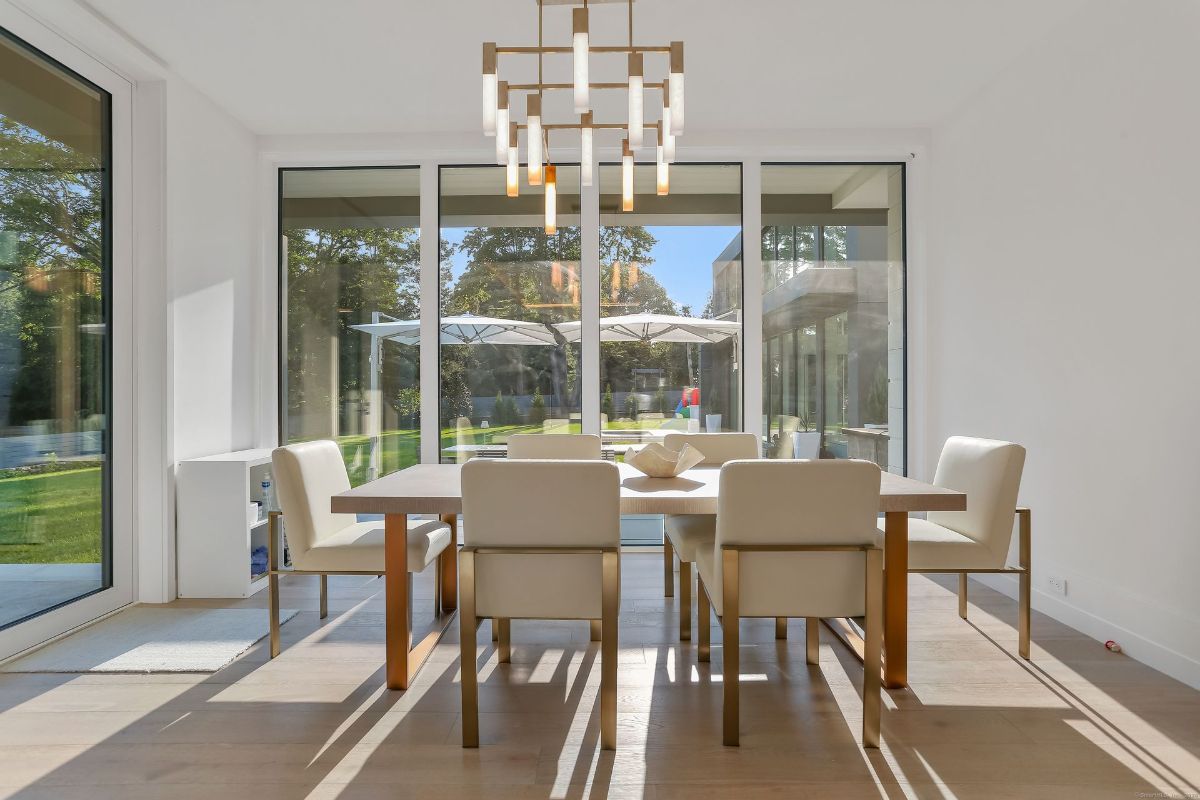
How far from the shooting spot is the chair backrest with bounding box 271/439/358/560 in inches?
107

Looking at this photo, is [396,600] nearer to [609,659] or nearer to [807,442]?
[609,659]

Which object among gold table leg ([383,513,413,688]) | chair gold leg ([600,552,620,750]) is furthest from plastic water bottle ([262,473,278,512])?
chair gold leg ([600,552,620,750])

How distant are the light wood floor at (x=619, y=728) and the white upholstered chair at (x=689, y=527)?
24cm

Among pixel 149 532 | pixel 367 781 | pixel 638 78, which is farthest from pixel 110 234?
pixel 367 781

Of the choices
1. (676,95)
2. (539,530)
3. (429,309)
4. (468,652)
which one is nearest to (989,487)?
(539,530)

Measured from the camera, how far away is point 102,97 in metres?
3.51

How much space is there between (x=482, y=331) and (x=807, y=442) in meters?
2.40

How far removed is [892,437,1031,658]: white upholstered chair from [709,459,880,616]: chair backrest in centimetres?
67

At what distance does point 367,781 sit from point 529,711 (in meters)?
0.59

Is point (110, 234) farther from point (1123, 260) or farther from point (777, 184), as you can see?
point (1123, 260)

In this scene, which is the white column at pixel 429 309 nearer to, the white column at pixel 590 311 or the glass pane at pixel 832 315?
the white column at pixel 590 311

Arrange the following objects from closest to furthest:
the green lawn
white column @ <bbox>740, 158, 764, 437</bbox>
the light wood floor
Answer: the light wood floor
the green lawn
white column @ <bbox>740, 158, 764, 437</bbox>

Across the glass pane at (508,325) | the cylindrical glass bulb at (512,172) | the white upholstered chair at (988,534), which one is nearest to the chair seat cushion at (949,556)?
the white upholstered chair at (988,534)

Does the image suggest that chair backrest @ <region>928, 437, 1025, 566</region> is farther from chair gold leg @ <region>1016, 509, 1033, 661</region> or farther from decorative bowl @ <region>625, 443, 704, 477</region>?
decorative bowl @ <region>625, 443, 704, 477</region>
